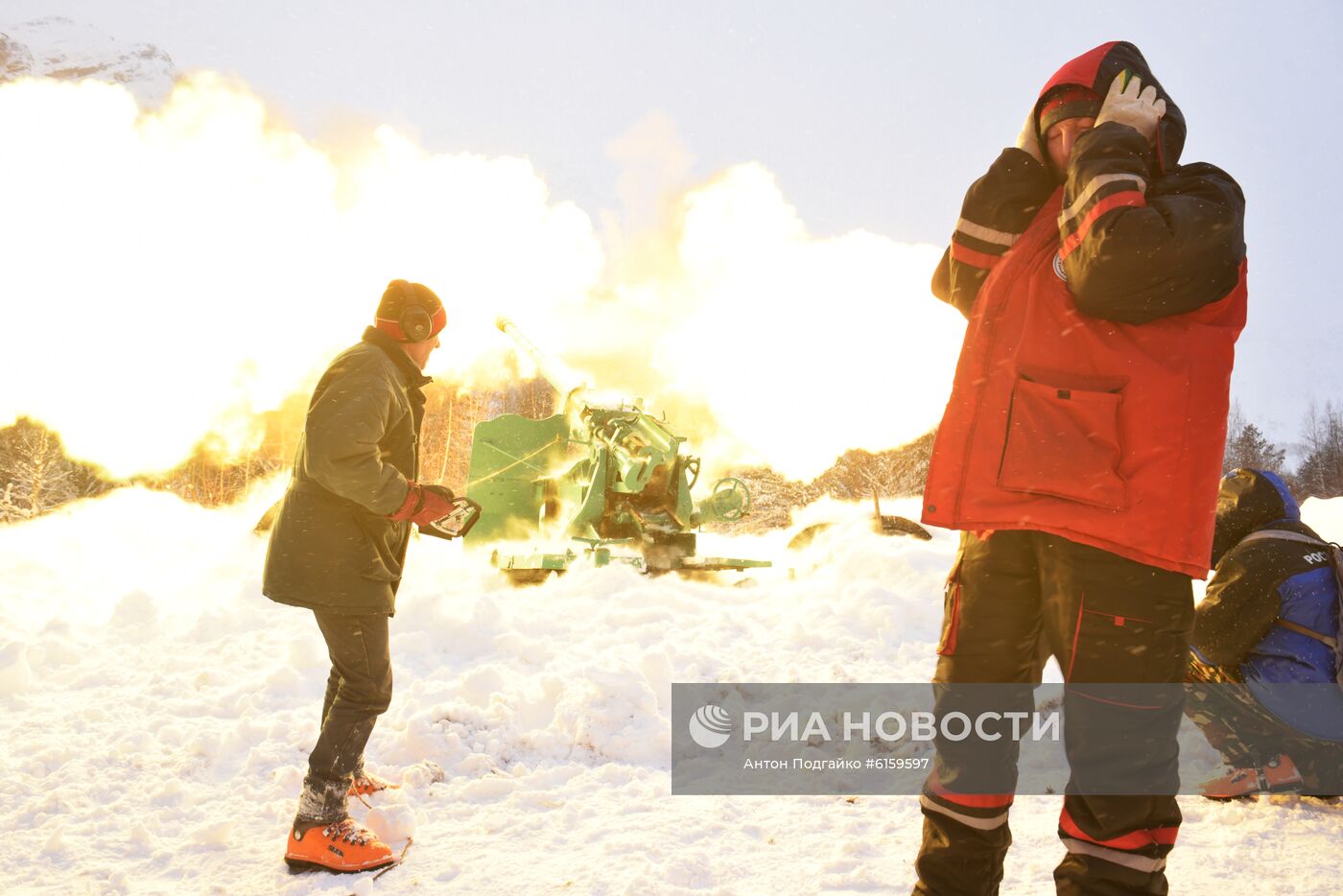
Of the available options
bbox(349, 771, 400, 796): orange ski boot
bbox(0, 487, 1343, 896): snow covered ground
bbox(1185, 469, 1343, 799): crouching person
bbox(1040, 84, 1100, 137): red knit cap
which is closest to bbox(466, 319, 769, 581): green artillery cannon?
bbox(0, 487, 1343, 896): snow covered ground

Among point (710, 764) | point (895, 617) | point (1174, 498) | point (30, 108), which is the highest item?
point (30, 108)

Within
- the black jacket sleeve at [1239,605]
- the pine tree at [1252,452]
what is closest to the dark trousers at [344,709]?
the black jacket sleeve at [1239,605]

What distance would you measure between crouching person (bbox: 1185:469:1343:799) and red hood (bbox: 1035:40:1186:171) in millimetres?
2004

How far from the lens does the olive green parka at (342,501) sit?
3307mm

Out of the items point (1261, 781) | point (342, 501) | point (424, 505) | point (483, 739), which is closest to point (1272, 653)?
point (1261, 781)

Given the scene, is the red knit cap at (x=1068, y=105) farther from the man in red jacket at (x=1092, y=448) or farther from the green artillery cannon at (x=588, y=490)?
the green artillery cannon at (x=588, y=490)

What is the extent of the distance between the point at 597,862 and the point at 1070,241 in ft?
9.12

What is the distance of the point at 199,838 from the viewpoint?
133 inches

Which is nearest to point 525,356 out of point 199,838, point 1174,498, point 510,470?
point 510,470

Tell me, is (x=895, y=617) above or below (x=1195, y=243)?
below

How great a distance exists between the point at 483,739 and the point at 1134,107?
4.24 meters

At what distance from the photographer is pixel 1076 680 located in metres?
1.83

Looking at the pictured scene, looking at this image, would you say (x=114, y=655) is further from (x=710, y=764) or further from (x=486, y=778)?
(x=710, y=764)

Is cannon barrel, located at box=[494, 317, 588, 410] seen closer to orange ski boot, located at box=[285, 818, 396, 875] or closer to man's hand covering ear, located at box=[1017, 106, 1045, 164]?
orange ski boot, located at box=[285, 818, 396, 875]
